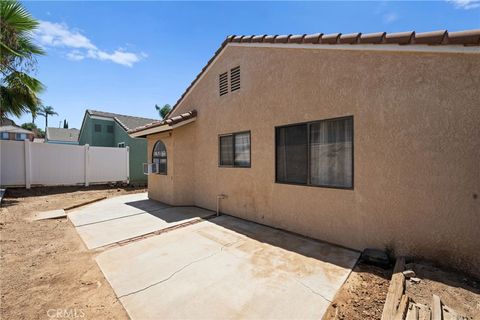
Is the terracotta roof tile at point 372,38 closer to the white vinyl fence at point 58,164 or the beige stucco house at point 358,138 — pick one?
the beige stucco house at point 358,138

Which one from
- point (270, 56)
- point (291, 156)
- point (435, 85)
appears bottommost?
point (291, 156)

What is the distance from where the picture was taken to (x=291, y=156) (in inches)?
219

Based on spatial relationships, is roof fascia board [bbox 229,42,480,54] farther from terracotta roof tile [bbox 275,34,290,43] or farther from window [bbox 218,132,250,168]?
window [bbox 218,132,250,168]

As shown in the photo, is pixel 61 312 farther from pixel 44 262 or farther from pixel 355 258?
pixel 355 258

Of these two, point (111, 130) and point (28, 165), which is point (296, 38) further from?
point (111, 130)

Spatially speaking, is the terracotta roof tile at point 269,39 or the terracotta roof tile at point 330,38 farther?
the terracotta roof tile at point 269,39

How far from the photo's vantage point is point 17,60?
890 cm

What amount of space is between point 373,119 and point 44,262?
7.18m

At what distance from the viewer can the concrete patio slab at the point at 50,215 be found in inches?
290

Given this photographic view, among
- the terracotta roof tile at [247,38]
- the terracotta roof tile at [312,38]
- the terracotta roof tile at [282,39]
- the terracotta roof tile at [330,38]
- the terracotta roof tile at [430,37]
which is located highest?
the terracotta roof tile at [247,38]

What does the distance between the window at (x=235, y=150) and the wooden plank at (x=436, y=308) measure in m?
4.94

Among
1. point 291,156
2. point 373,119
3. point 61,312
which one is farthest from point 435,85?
point 61,312

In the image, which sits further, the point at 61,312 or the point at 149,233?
the point at 149,233

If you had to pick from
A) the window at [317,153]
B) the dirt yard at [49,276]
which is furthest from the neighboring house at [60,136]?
the window at [317,153]
